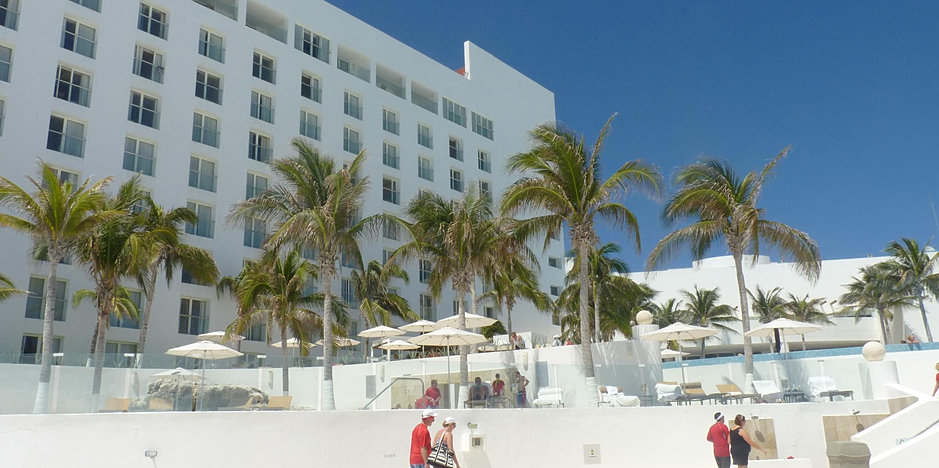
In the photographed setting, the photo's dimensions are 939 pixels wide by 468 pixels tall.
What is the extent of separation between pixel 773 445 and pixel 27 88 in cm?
2764

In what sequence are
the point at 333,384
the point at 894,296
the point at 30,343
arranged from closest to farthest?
1. the point at 333,384
2. the point at 30,343
3. the point at 894,296

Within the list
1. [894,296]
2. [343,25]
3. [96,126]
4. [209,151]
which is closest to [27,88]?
[96,126]

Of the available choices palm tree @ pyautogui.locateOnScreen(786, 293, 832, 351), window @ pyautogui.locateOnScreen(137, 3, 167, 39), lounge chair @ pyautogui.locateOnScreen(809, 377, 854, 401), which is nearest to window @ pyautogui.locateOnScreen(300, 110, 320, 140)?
window @ pyautogui.locateOnScreen(137, 3, 167, 39)

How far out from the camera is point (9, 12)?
26969 millimetres

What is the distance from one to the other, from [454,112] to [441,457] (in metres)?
35.6

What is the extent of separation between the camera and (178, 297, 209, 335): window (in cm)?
2989

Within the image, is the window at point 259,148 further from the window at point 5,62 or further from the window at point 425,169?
the window at point 425,169

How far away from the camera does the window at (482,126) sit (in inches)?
1875

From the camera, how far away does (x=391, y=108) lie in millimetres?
41656

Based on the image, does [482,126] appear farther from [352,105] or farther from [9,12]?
[9,12]

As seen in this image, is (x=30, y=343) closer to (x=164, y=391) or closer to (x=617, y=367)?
(x=164, y=391)

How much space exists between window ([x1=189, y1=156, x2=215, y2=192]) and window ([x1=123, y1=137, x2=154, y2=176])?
180cm

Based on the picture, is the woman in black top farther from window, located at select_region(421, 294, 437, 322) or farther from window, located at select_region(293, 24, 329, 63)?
window, located at select_region(293, 24, 329, 63)

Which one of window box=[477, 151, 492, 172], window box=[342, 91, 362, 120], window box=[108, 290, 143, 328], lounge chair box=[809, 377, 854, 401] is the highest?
window box=[342, 91, 362, 120]
